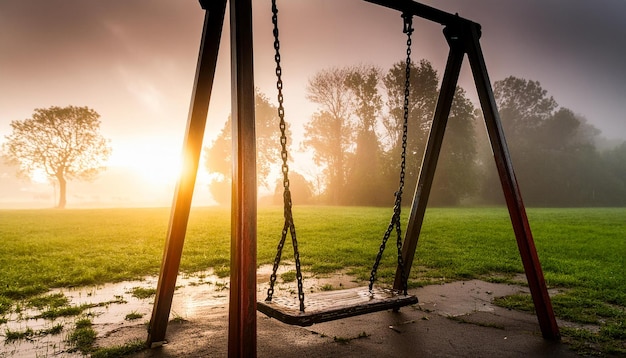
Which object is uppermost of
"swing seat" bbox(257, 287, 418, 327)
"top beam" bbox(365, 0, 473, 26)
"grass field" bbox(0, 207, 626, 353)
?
"top beam" bbox(365, 0, 473, 26)

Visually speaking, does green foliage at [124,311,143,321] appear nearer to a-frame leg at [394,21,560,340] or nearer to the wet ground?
the wet ground

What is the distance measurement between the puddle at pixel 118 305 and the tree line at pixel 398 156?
83.0ft

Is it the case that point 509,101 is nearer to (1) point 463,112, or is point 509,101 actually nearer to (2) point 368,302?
(1) point 463,112

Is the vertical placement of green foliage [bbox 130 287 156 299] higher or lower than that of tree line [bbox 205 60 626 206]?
lower

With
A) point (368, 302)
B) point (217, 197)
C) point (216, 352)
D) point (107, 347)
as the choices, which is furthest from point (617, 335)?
point (217, 197)

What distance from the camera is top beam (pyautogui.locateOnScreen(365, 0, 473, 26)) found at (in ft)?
13.0

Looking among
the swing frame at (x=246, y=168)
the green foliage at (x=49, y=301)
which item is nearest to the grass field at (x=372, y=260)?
the green foliage at (x=49, y=301)

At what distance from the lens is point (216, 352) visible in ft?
10.8

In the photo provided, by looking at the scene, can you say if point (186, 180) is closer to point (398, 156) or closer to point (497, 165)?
point (497, 165)

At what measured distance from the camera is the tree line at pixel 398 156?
3234cm

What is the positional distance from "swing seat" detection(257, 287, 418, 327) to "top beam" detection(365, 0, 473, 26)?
278 centimetres

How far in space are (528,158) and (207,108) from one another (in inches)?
1763

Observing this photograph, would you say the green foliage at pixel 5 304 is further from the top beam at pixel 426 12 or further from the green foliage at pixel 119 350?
the top beam at pixel 426 12

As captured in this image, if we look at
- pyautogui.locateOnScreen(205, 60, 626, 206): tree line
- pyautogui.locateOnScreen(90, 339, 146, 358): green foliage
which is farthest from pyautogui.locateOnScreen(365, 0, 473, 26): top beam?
pyautogui.locateOnScreen(205, 60, 626, 206): tree line
